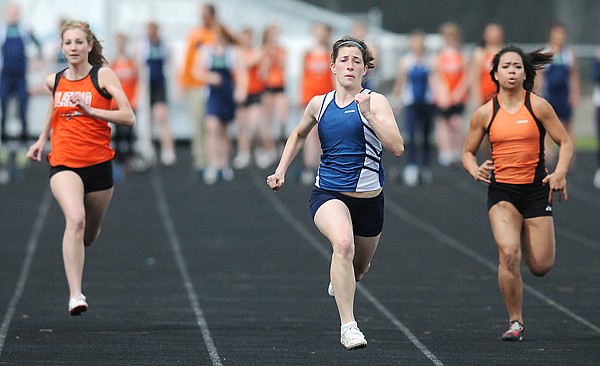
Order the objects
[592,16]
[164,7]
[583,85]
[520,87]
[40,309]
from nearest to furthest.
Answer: [520,87] → [40,309] → [164,7] → [583,85] → [592,16]

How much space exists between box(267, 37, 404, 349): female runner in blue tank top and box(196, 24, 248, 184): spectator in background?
37.5 ft

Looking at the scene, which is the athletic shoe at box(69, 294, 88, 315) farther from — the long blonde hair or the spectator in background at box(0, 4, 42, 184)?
the spectator in background at box(0, 4, 42, 184)

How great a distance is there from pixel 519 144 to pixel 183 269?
428 cm

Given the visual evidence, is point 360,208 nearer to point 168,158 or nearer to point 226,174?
point 226,174

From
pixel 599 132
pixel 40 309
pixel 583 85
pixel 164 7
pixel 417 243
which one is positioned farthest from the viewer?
pixel 583 85

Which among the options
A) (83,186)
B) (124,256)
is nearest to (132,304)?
(83,186)

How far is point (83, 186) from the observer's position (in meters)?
9.27

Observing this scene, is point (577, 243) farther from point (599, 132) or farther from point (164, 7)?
point (164, 7)

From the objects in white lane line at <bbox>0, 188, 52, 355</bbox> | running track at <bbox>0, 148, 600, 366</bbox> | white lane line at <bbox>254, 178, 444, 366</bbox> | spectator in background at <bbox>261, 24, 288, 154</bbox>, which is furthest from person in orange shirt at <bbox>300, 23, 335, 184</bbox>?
white lane line at <bbox>0, 188, 52, 355</bbox>

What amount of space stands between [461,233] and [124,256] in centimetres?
397

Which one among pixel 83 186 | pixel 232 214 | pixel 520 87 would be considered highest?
pixel 520 87

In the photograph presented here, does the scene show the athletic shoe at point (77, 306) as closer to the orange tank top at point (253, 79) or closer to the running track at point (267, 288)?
the running track at point (267, 288)

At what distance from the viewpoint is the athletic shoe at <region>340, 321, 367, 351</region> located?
746cm

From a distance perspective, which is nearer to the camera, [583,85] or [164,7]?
[164,7]
